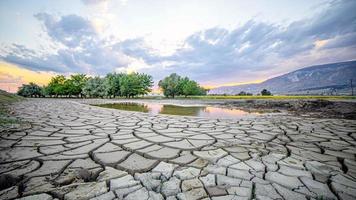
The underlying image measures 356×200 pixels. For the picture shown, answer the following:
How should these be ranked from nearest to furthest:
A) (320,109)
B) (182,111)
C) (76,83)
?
(320,109)
(182,111)
(76,83)

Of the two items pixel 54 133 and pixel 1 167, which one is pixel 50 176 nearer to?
pixel 1 167

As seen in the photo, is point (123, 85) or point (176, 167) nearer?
point (176, 167)

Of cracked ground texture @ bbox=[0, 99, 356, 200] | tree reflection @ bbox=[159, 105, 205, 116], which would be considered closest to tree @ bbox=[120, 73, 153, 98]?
tree reflection @ bbox=[159, 105, 205, 116]

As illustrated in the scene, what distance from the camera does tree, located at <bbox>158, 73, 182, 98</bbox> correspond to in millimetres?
53031

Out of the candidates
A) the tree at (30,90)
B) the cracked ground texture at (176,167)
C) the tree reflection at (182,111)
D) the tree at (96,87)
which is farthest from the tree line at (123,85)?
the cracked ground texture at (176,167)

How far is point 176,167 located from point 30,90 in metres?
107

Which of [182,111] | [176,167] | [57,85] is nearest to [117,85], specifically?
[57,85]

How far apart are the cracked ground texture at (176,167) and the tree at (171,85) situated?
1944 inches

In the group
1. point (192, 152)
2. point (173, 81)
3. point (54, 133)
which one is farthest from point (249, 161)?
point (173, 81)

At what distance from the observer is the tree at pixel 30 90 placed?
83875 millimetres

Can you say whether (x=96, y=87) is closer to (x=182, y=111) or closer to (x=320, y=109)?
(x=182, y=111)

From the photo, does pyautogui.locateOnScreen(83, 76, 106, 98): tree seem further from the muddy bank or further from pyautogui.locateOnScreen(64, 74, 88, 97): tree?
the muddy bank

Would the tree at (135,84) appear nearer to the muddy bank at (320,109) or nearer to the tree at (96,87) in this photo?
the tree at (96,87)

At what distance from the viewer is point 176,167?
2.37 meters
